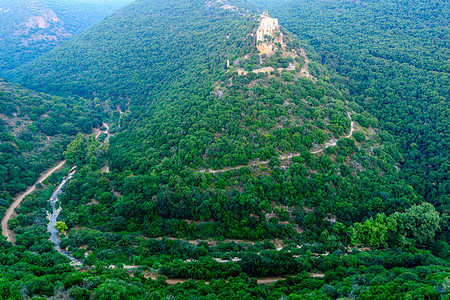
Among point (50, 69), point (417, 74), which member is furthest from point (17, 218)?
point (417, 74)

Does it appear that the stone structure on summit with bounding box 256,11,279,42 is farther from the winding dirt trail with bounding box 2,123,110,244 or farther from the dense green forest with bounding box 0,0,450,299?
the winding dirt trail with bounding box 2,123,110,244

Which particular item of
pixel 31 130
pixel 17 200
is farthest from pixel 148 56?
pixel 17 200

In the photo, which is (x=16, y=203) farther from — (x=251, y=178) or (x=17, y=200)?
(x=251, y=178)

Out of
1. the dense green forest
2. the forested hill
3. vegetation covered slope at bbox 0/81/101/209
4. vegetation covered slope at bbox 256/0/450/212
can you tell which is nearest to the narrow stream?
the dense green forest

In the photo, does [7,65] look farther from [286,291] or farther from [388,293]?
[388,293]

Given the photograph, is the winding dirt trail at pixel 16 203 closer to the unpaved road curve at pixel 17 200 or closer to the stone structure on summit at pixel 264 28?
the unpaved road curve at pixel 17 200

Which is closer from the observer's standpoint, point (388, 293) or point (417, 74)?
point (388, 293)
